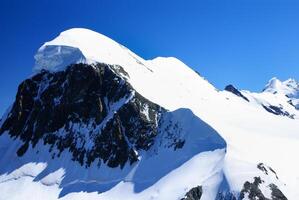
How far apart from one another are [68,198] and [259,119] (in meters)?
49.7

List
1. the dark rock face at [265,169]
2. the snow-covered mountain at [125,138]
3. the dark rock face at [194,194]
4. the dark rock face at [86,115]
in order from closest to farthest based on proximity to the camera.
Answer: the dark rock face at [194,194], the dark rock face at [265,169], the snow-covered mountain at [125,138], the dark rock face at [86,115]

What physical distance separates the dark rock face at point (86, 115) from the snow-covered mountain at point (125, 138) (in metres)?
0.22

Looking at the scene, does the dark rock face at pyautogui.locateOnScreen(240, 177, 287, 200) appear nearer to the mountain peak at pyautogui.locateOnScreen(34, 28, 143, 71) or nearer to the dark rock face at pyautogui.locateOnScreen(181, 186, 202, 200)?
the dark rock face at pyautogui.locateOnScreen(181, 186, 202, 200)

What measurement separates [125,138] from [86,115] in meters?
12.9

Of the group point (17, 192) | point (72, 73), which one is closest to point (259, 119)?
point (72, 73)

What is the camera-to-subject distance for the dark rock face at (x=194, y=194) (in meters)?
72.6

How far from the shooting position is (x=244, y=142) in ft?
284

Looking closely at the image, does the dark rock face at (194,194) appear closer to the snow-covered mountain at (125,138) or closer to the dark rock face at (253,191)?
the snow-covered mountain at (125,138)

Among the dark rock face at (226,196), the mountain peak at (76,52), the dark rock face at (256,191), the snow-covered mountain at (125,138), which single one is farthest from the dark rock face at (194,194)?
the mountain peak at (76,52)

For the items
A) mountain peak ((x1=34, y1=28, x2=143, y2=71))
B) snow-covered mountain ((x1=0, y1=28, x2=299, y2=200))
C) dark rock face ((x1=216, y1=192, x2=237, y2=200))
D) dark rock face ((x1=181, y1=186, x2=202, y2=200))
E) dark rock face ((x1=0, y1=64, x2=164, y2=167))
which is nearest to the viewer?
dark rock face ((x1=216, y1=192, x2=237, y2=200))

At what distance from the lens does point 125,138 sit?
93.2 m

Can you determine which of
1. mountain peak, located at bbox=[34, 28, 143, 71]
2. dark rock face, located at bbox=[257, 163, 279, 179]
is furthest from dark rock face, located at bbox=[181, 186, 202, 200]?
mountain peak, located at bbox=[34, 28, 143, 71]

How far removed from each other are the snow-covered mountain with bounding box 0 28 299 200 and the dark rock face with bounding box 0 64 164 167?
221mm

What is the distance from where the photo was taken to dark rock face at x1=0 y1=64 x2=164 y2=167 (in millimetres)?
93312
